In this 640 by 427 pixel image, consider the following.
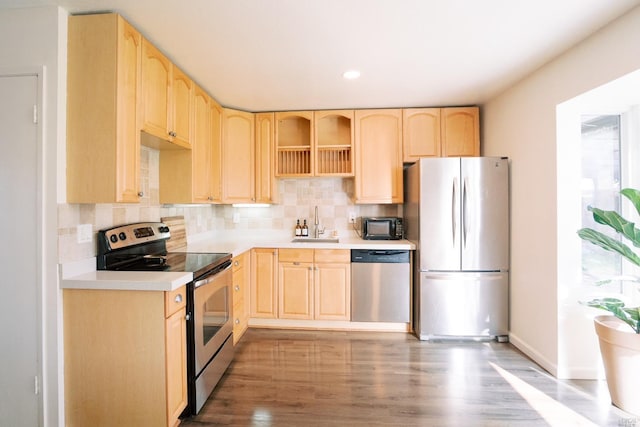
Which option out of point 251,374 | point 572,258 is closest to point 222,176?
point 251,374

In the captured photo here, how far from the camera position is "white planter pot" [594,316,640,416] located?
1.63m

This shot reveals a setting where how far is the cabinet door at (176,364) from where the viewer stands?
150cm

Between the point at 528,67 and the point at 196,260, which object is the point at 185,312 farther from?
the point at 528,67

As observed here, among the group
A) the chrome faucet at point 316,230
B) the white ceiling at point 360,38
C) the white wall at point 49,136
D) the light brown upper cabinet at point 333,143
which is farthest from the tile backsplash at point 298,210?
the white wall at point 49,136

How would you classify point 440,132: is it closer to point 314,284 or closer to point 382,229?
point 382,229

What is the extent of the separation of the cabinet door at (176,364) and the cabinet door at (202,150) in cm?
122

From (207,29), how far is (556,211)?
2726 millimetres

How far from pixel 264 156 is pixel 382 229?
63.2 inches

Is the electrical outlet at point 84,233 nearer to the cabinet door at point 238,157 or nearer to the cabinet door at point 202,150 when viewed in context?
the cabinet door at point 202,150

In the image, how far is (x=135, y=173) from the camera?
172cm

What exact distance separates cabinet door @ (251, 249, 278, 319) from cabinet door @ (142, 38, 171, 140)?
149 cm

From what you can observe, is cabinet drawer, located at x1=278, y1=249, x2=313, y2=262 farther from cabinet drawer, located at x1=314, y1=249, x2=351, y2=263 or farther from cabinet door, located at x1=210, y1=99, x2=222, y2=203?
cabinet door, located at x1=210, y1=99, x2=222, y2=203

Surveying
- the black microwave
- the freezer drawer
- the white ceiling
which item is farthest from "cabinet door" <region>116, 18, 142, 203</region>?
the freezer drawer

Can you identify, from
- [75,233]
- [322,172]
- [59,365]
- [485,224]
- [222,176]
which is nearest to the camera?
[59,365]
